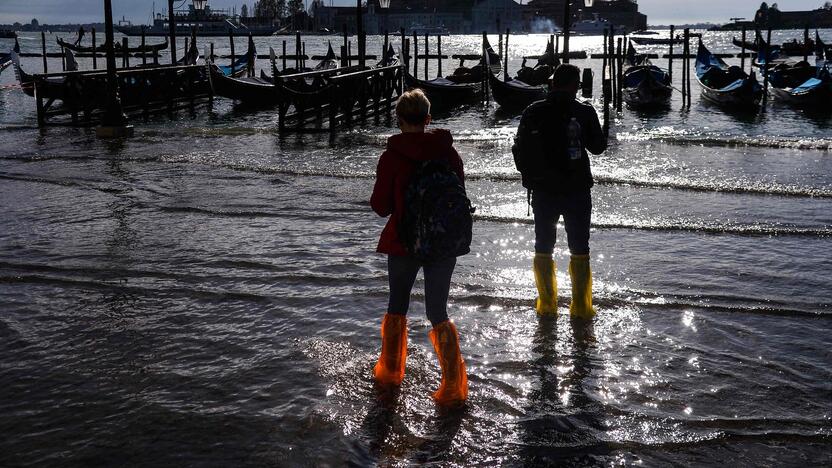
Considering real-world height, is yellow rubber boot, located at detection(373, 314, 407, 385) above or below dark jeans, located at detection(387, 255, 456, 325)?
below

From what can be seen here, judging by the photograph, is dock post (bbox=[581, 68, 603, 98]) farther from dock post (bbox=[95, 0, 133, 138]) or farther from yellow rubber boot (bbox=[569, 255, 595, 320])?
dock post (bbox=[95, 0, 133, 138])

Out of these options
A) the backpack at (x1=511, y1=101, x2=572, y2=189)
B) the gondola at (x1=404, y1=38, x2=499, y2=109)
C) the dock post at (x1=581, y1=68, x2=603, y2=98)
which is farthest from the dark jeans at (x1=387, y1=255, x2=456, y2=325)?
the gondola at (x1=404, y1=38, x2=499, y2=109)

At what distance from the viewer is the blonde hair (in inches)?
161

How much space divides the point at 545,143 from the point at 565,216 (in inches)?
21.0

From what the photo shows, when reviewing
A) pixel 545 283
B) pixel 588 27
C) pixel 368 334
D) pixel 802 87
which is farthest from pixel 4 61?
pixel 588 27

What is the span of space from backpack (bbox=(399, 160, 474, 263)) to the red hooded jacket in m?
0.04

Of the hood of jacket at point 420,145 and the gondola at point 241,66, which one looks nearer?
the hood of jacket at point 420,145

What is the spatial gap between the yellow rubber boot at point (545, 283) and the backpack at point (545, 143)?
0.56 metres

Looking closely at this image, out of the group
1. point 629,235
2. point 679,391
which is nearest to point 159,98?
point 629,235

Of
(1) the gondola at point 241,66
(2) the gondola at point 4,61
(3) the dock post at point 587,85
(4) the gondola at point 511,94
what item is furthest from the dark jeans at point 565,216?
(2) the gondola at point 4,61

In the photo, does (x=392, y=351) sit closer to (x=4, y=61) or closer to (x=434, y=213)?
(x=434, y=213)

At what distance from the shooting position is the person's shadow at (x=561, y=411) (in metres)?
3.78

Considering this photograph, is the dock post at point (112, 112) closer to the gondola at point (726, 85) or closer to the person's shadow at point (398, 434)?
the person's shadow at point (398, 434)

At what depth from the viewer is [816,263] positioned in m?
7.42
